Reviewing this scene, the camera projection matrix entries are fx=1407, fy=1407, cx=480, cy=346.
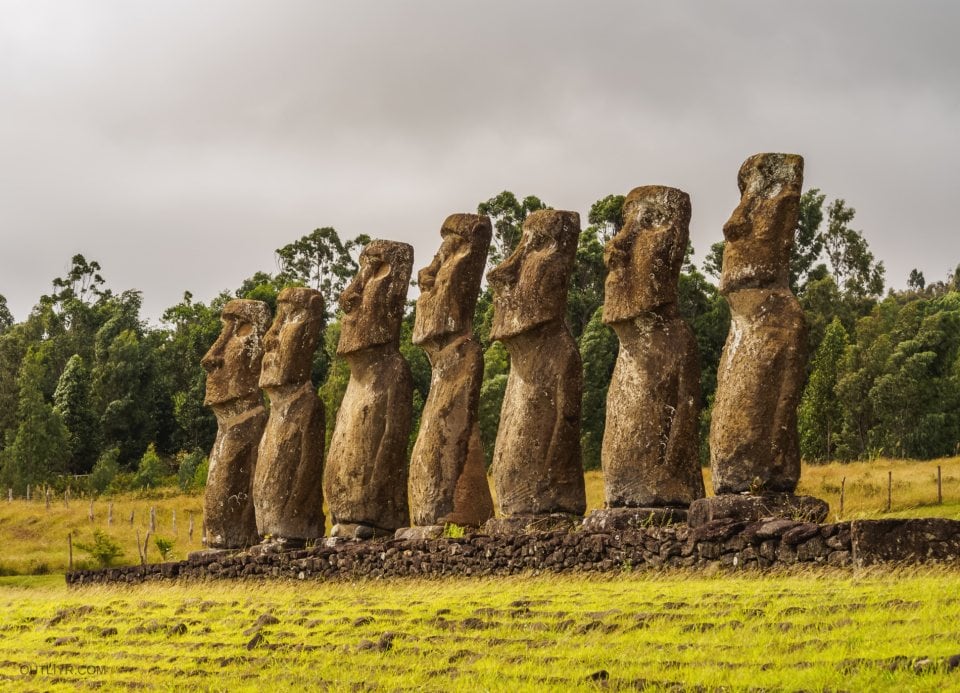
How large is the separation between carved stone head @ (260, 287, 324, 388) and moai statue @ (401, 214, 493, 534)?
8.39 ft

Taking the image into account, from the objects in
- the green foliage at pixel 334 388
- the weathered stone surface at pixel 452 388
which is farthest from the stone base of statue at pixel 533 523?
the green foliage at pixel 334 388

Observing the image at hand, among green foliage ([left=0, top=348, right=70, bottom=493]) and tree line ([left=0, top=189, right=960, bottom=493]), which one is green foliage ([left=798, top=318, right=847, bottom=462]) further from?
green foliage ([left=0, top=348, right=70, bottom=493])

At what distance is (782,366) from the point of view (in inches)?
571

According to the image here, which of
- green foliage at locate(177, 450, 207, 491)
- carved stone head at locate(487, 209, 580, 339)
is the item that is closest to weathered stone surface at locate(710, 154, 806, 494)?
carved stone head at locate(487, 209, 580, 339)

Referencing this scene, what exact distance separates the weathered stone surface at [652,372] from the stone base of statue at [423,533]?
2605 millimetres

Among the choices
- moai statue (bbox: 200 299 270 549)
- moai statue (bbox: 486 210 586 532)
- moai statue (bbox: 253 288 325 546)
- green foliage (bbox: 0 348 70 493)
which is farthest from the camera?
green foliage (bbox: 0 348 70 493)

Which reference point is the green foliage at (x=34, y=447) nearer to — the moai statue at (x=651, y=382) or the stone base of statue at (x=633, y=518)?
the moai statue at (x=651, y=382)

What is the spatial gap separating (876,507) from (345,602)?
38.6 ft

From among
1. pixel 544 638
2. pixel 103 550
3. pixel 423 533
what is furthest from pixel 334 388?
pixel 544 638

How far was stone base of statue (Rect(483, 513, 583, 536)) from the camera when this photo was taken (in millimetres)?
16141

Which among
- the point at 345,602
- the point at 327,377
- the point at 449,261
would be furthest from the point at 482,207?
the point at 345,602

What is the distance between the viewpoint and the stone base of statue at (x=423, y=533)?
56.3 feet

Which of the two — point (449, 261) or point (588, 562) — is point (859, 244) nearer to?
point (449, 261)

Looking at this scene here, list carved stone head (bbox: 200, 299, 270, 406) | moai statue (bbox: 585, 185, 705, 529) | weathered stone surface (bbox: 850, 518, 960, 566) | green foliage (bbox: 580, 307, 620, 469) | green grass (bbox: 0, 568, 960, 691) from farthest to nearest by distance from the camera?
green foliage (bbox: 580, 307, 620, 469) < carved stone head (bbox: 200, 299, 270, 406) < moai statue (bbox: 585, 185, 705, 529) < weathered stone surface (bbox: 850, 518, 960, 566) < green grass (bbox: 0, 568, 960, 691)
